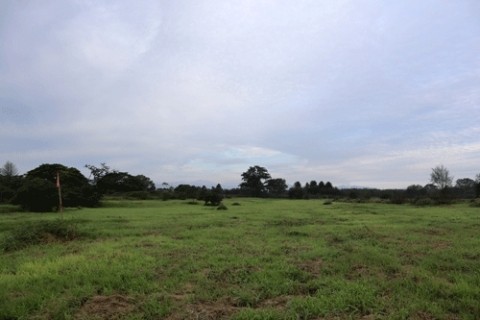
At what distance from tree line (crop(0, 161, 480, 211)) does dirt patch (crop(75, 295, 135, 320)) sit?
12121 mm

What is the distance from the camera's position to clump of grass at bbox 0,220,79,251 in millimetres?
11797

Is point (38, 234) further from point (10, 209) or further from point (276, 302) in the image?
point (10, 209)

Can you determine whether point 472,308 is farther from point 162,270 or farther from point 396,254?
point 162,270

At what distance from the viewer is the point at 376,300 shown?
634 centimetres

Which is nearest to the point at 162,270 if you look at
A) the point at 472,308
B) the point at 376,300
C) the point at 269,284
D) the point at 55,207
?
the point at 269,284

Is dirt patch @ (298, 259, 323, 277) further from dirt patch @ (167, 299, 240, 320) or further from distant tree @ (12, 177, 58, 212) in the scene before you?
distant tree @ (12, 177, 58, 212)

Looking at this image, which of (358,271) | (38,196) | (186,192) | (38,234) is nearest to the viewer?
(358,271)

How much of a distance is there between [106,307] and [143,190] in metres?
56.7

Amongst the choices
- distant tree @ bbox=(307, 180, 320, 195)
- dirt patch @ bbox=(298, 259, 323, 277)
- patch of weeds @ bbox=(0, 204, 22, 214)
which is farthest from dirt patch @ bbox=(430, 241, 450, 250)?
distant tree @ bbox=(307, 180, 320, 195)

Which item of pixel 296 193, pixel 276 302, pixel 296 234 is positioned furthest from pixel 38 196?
pixel 296 193

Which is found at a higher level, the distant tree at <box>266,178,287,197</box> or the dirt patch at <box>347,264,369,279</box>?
the distant tree at <box>266,178,287,197</box>

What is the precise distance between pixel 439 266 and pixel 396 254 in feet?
4.79

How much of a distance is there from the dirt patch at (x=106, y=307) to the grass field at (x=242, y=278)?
0.06 ft

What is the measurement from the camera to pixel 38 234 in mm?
12602
